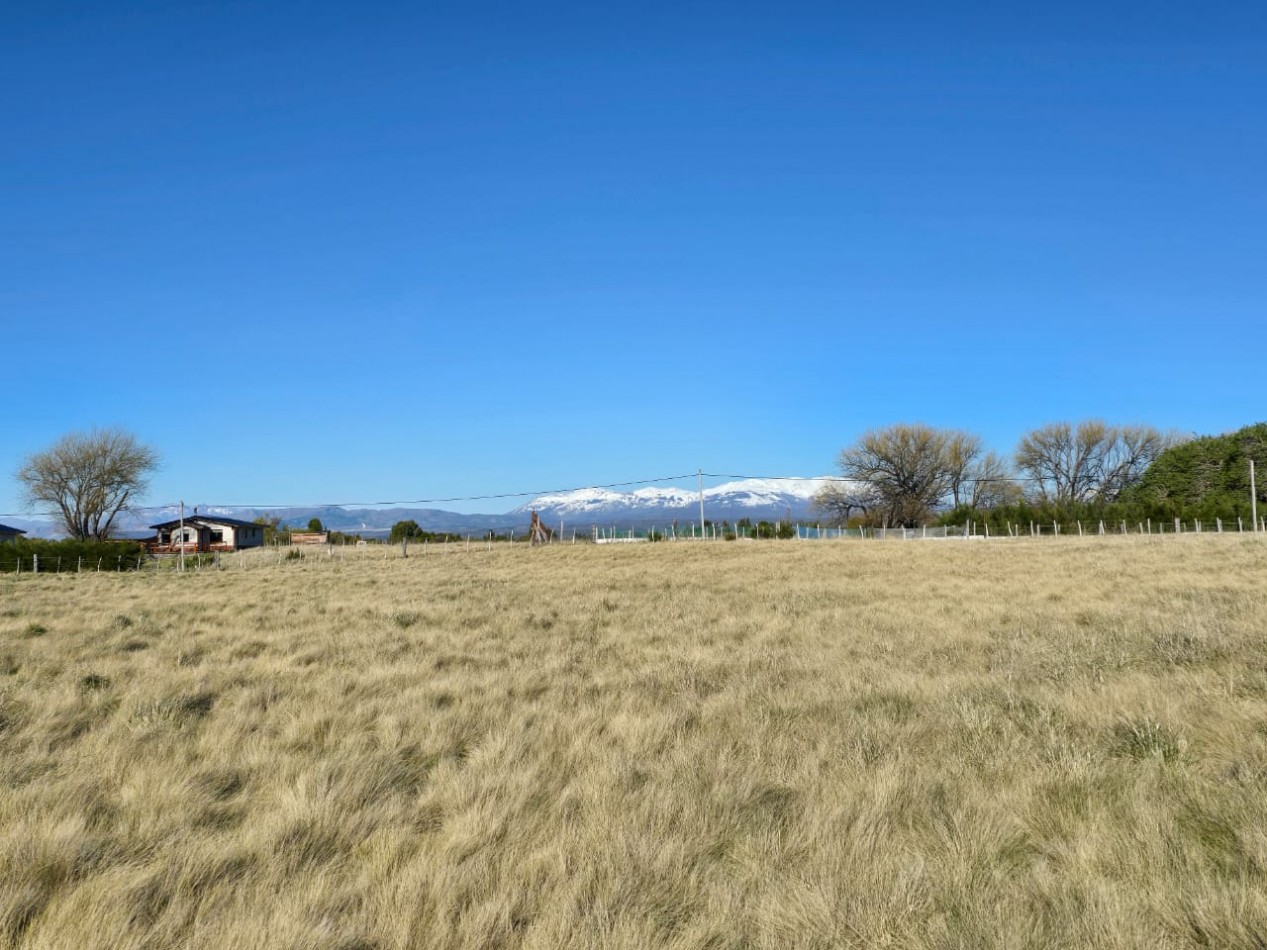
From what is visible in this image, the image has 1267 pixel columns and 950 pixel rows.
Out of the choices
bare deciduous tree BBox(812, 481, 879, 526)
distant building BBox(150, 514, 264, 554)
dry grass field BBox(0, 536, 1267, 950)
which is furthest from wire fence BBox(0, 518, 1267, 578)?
dry grass field BBox(0, 536, 1267, 950)

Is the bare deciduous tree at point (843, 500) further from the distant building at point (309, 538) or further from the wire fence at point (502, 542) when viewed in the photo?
the distant building at point (309, 538)

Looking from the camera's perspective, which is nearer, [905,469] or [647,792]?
[647,792]

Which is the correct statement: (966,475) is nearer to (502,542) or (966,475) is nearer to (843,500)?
(843,500)

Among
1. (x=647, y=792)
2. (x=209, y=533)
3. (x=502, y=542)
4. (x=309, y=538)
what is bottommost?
(x=647, y=792)

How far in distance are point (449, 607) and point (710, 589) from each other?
7.78m

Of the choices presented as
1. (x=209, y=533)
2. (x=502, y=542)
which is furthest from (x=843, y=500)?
(x=209, y=533)

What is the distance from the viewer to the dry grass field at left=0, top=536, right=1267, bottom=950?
3.29 metres

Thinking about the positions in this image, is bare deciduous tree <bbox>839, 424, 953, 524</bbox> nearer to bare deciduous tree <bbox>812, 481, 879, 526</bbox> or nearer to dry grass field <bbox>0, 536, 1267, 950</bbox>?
bare deciduous tree <bbox>812, 481, 879, 526</bbox>

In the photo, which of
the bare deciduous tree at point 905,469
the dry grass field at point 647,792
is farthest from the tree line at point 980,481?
the dry grass field at point 647,792

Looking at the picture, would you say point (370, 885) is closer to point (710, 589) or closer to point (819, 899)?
point (819, 899)

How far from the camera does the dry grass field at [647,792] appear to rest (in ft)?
10.8

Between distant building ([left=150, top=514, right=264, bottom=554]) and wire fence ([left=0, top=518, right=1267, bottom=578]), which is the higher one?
distant building ([left=150, top=514, right=264, bottom=554])

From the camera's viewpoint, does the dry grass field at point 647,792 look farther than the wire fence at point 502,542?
No

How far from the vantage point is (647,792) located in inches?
191
